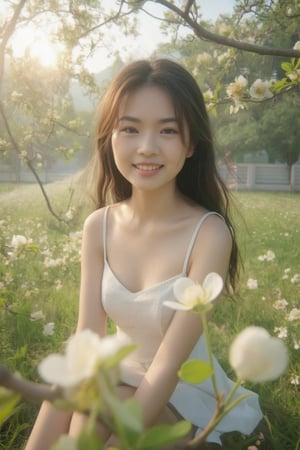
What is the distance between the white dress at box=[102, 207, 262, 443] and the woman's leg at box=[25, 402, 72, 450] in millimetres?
153

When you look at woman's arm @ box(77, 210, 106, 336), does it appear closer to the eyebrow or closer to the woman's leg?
the woman's leg

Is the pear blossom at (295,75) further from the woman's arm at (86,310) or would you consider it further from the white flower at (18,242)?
the white flower at (18,242)

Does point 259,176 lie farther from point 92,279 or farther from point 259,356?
point 259,356

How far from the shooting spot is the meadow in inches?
47.8

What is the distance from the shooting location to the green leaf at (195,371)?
24cm

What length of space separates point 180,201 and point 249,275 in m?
1.45

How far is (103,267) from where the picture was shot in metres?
1.17

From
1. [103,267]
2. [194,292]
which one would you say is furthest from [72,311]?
[194,292]

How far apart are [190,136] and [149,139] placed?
134mm

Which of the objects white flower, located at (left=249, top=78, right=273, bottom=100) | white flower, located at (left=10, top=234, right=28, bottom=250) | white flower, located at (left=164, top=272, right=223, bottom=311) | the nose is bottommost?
white flower, located at (left=10, top=234, right=28, bottom=250)

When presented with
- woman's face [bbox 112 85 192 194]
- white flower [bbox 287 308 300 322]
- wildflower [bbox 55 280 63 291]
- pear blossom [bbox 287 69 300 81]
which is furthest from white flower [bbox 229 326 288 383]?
wildflower [bbox 55 280 63 291]

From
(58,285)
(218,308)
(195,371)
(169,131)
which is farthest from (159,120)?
(58,285)

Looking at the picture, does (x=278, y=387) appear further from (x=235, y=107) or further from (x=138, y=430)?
(x=138, y=430)

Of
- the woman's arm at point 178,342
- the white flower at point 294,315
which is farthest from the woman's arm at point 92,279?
the white flower at point 294,315
